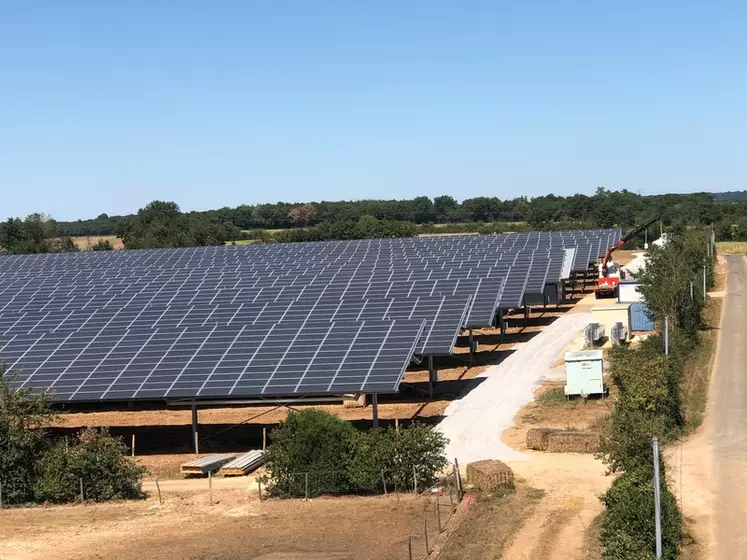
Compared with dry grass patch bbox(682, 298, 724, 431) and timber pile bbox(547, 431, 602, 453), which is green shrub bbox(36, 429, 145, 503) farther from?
dry grass patch bbox(682, 298, 724, 431)

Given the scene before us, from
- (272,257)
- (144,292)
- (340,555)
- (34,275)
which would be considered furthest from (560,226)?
(340,555)

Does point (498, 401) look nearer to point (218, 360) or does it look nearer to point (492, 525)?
point (218, 360)

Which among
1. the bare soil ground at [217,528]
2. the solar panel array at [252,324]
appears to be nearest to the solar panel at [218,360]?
the solar panel array at [252,324]

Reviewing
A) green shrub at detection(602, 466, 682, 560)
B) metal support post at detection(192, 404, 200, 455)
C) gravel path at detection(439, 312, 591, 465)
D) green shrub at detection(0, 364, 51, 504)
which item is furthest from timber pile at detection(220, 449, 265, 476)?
green shrub at detection(602, 466, 682, 560)

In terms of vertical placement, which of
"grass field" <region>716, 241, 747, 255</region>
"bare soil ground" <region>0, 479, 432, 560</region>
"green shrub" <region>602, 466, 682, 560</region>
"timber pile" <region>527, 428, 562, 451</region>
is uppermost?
"grass field" <region>716, 241, 747, 255</region>

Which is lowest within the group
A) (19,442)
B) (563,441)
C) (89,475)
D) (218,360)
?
(563,441)

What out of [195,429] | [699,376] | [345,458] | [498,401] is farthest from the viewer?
[699,376]

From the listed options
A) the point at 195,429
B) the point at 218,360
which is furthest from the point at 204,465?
the point at 218,360

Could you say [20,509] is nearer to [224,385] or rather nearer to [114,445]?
[114,445]
